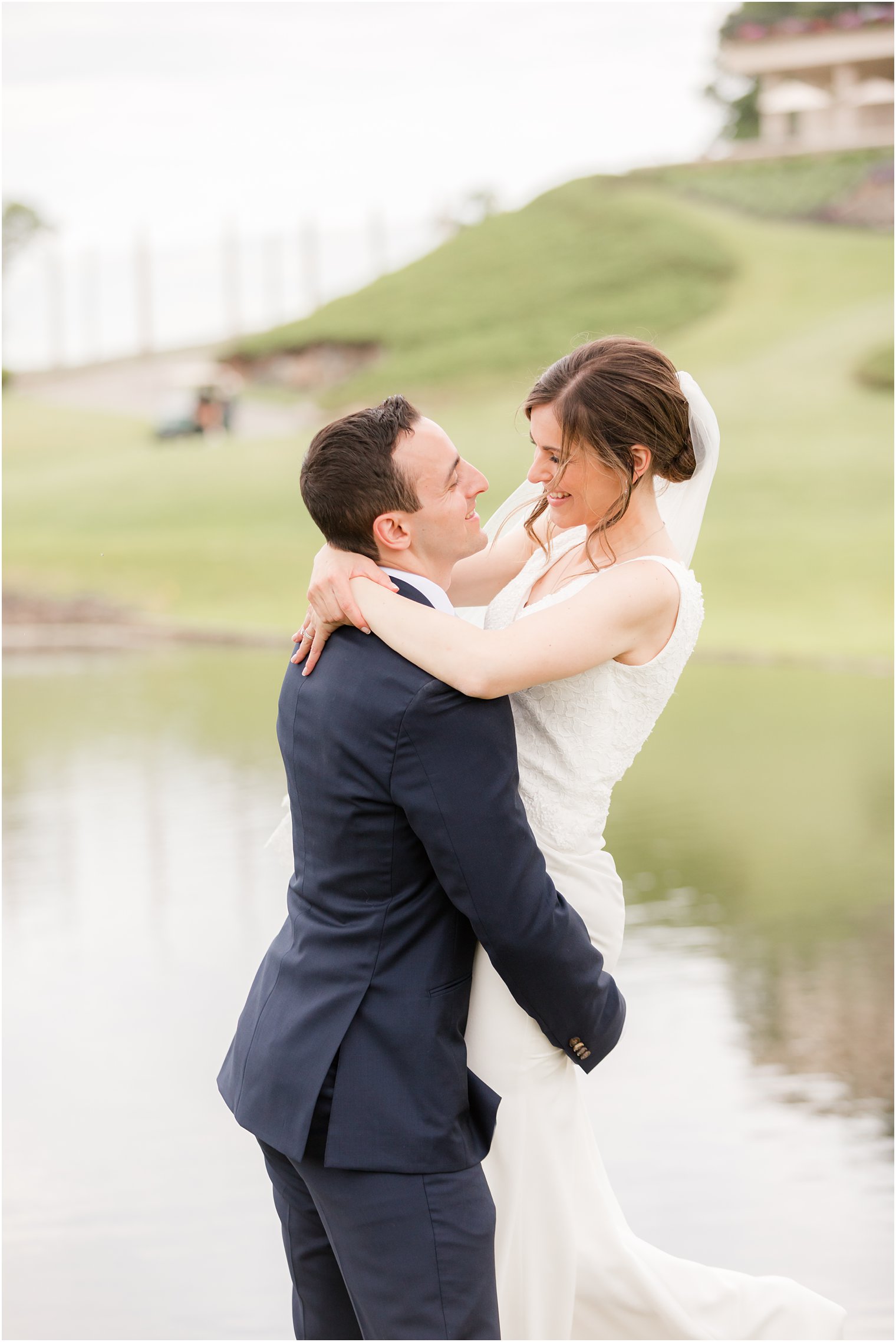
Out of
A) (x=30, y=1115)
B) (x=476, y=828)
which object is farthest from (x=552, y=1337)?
(x=30, y=1115)

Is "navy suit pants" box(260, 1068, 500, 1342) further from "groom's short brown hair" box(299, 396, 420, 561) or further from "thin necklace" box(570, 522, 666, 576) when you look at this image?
"thin necklace" box(570, 522, 666, 576)

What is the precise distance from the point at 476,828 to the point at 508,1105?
1.70ft

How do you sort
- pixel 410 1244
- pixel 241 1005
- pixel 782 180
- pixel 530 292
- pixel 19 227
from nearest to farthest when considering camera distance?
pixel 410 1244 → pixel 241 1005 → pixel 530 292 → pixel 782 180 → pixel 19 227

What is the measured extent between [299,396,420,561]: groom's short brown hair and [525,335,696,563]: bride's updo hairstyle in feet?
0.86

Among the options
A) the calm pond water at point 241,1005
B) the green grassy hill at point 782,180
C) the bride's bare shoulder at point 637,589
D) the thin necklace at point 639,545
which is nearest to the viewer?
the bride's bare shoulder at point 637,589

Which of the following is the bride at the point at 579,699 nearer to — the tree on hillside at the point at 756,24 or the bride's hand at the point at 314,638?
the bride's hand at the point at 314,638

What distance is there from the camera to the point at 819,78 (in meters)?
36.3

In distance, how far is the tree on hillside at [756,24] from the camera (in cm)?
3725

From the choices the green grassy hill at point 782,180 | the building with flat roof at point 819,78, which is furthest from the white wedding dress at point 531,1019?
the building with flat roof at point 819,78

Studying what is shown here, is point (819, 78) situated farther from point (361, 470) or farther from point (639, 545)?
point (361, 470)

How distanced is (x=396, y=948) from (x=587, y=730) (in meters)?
0.44

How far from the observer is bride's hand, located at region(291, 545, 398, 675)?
175 centimetres

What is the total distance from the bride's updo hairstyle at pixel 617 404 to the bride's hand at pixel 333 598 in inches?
13.9

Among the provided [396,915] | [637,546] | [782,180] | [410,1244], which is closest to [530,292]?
[782,180]
